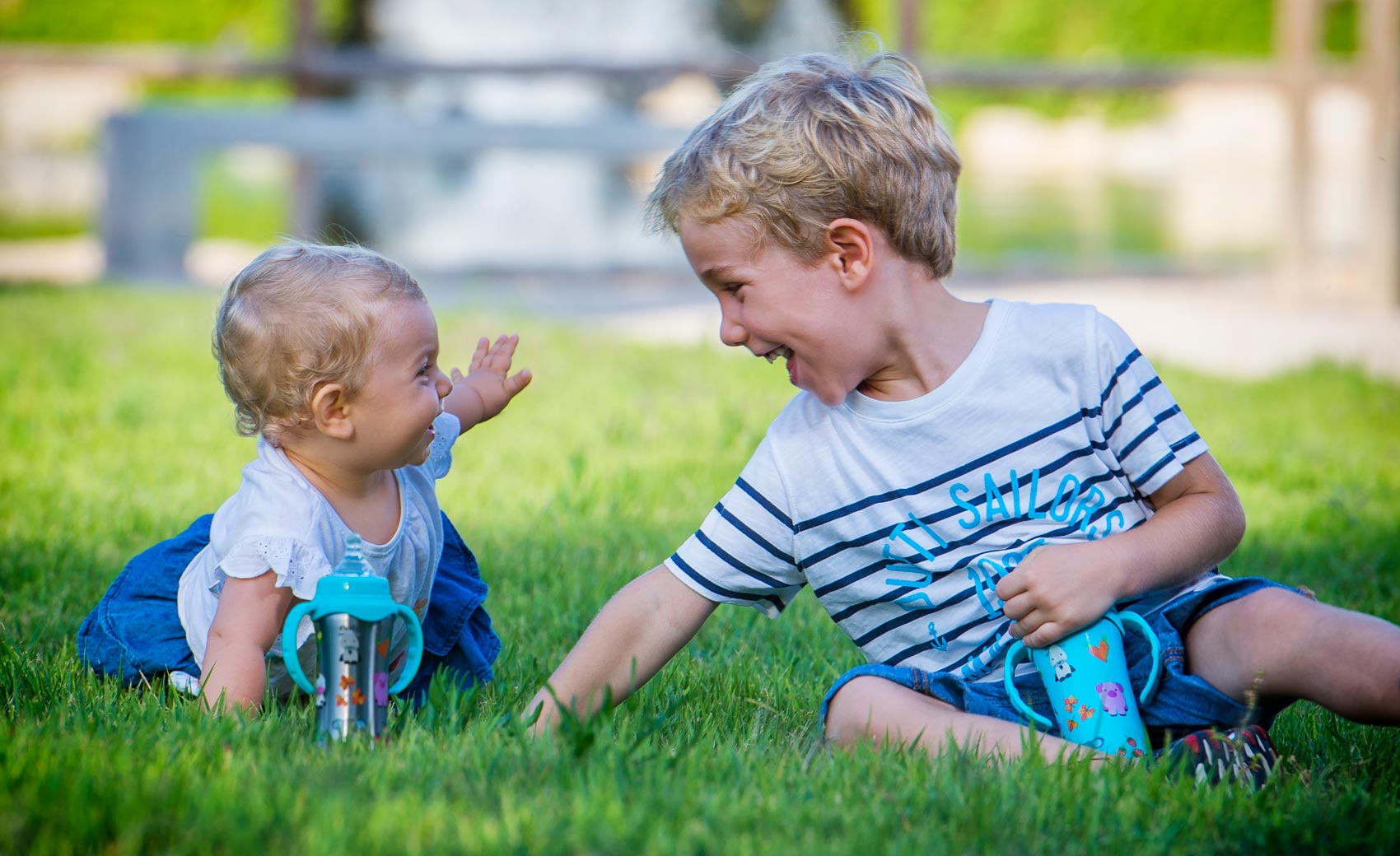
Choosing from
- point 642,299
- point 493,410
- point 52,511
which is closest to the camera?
point 493,410

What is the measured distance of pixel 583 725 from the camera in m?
1.90

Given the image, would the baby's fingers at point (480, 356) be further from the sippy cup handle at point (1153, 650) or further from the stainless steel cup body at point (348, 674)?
the sippy cup handle at point (1153, 650)

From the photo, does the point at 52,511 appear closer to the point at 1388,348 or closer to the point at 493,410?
the point at 493,410

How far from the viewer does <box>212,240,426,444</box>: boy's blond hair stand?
2.17 meters

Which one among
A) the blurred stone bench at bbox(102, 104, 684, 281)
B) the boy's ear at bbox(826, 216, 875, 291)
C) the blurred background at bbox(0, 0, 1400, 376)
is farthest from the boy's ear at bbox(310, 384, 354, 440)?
the blurred stone bench at bbox(102, 104, 684, 281)

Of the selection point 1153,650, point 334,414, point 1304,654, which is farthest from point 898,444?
point 334,414

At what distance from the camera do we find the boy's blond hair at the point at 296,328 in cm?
217

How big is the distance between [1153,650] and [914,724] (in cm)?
38

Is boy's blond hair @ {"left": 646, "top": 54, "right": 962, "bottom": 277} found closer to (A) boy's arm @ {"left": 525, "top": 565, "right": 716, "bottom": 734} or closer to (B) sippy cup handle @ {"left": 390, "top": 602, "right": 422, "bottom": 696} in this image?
(A) boy's arm @ {"left": 525, "top": 565, "right": 716, "bottom": 734}

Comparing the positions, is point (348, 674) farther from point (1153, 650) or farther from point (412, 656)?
point (1153, 650)

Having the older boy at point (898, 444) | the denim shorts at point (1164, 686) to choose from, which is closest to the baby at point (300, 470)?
the older boy at point (898, 444)

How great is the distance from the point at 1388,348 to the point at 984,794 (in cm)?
546

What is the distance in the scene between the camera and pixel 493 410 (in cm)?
259

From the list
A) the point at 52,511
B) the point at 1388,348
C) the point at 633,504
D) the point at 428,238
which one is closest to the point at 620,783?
the point at 633,504
